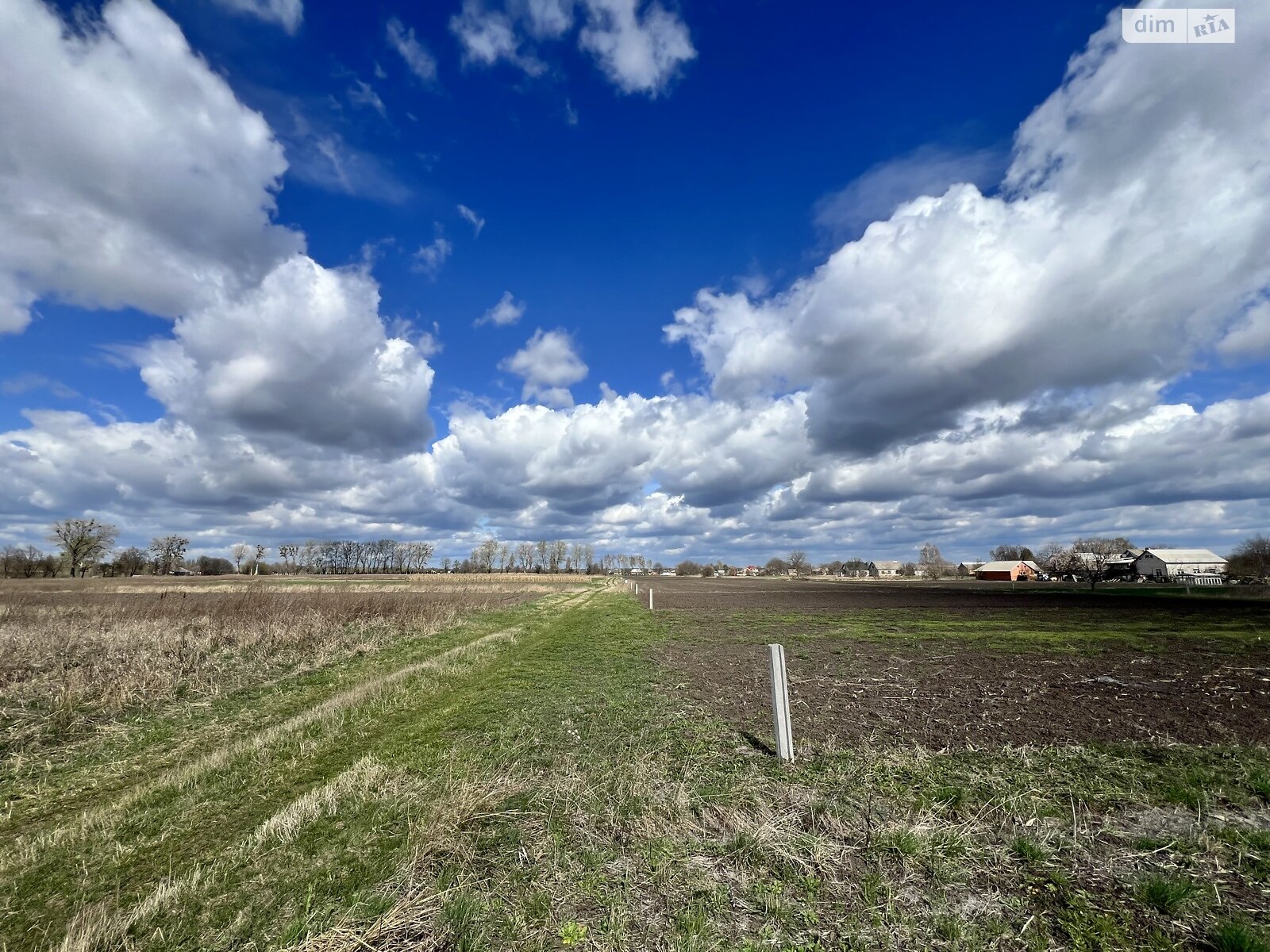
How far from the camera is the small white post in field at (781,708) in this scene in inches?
293

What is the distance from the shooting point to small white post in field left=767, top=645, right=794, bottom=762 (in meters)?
7.43

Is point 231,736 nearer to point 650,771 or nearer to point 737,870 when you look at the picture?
point 650,771

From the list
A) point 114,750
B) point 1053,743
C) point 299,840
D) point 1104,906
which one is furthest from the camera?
point 114,750

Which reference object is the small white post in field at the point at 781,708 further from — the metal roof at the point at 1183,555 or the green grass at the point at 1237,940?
the metal roof at the point at 1183,555

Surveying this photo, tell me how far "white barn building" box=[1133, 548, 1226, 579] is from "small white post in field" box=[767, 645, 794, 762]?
154695mm

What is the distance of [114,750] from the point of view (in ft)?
31.1

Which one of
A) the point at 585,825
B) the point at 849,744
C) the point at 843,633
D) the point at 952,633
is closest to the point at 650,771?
the point at 585,825

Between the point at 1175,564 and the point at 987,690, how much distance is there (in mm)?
155861

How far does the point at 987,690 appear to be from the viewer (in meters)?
11.6

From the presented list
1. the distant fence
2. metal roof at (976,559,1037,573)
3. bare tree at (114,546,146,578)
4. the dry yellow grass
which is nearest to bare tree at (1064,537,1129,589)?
the distant fence

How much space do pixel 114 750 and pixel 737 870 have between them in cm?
1109

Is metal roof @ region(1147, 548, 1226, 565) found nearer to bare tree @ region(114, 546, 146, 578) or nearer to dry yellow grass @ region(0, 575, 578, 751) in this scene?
dry yellow grass @ region(0, 575, 578, 751)

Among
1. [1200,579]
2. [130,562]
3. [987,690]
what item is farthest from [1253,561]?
[130,562]

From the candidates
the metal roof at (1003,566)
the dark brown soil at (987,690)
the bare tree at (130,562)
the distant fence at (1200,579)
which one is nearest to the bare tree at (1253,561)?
the distant fence at (1200,579)
